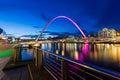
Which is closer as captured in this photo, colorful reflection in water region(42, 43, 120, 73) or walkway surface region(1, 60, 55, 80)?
walkway surface region(1, 60, 55, 80)

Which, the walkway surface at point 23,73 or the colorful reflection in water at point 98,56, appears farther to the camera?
the colorful reflection in water at point 98,56

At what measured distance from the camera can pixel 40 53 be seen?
22.4 ft

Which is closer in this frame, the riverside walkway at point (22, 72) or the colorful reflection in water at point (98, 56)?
the riverside walkway at point (22, 72)

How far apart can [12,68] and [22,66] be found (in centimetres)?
74

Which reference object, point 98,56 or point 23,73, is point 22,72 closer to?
point 23,73

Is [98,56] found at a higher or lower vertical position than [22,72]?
lower

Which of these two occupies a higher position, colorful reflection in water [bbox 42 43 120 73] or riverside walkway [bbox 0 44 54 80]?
riverside walkway [bbox 0 44 54 80]

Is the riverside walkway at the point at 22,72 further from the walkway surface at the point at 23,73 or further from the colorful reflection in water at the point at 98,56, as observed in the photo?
the colorful reflection in water at the point at 98,56

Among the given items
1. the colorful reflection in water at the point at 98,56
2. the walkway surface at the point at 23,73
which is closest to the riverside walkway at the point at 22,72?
the walkway surface at the point at 23,73

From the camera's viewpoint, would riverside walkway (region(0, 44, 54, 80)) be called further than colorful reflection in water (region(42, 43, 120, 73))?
No

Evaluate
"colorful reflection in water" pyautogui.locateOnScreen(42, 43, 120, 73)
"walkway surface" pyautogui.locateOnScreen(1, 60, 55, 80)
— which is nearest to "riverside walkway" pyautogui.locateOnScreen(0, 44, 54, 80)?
"walkway surface" pyautogui.locateOnScreen(1, 60, 55, 80)

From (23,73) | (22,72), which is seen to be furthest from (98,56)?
(23,73)

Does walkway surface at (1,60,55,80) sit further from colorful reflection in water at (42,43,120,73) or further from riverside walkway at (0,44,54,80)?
colorful reflection in water at (42,43,120,73)

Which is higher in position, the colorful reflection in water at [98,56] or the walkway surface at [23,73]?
the walkway surface at [23,73]
